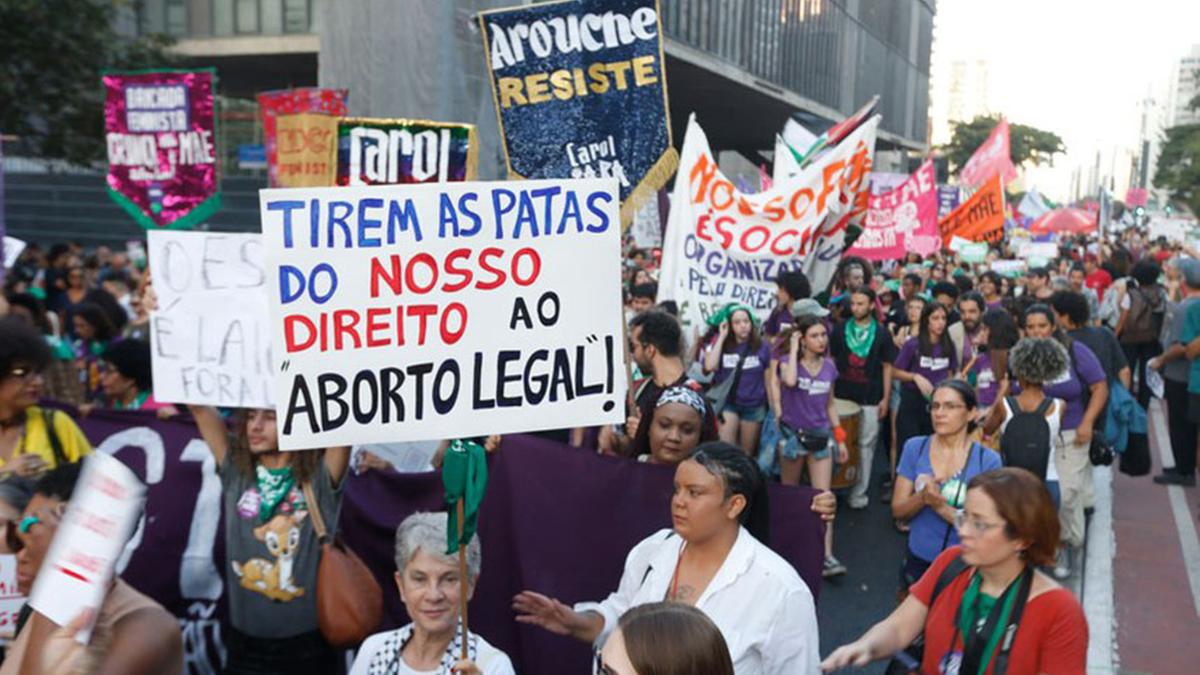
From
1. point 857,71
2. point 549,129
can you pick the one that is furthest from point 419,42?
point 857,71

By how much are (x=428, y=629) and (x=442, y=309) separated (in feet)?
3.23

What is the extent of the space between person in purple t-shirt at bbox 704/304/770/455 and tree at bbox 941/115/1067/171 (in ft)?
234

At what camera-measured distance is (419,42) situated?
49.0ft

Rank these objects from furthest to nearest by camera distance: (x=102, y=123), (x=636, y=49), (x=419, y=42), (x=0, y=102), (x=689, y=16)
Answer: (x=689, y=16) < (x=102, y=123) < (x=0, y=102) < (x=419, y=42) < (x=636, y=49)

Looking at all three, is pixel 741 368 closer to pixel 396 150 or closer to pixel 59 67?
pixel 396 150

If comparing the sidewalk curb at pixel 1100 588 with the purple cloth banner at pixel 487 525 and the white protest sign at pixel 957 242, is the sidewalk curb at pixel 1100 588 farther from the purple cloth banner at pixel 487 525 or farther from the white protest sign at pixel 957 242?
the white protest sign at pixel 957 242

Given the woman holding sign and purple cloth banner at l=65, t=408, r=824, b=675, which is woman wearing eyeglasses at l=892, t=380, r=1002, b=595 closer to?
purple cloth banner at l=65, t=408, r=824, b=675

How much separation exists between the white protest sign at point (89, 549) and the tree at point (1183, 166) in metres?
53.7

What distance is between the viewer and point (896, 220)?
49.5 feet

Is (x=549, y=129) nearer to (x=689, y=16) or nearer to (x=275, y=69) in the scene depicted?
(x=689, y=16)

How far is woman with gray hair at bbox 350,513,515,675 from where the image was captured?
11.2ft

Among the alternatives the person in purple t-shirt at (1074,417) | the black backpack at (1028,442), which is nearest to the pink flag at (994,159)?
the person in purple t-shirt at (1074,417)

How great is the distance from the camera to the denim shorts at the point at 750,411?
8.16 m

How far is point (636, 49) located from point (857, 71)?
43.9 m
